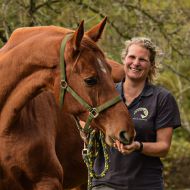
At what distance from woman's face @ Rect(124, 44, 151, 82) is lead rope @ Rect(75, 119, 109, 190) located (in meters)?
0.48

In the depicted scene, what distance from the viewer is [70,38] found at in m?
4.69

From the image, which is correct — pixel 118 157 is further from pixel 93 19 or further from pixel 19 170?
pixel 93 19

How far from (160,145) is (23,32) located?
1403mm

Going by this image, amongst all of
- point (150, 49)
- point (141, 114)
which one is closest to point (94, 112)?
point (141, 114)

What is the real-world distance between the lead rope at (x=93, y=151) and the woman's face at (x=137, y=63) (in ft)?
1.58

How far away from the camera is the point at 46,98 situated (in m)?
5.62

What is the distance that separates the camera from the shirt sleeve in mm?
4723

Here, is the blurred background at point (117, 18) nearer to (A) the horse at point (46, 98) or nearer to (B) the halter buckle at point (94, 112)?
(A) the horse at point (46, 98)

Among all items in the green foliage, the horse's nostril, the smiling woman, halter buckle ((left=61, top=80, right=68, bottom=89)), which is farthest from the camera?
the green foliage

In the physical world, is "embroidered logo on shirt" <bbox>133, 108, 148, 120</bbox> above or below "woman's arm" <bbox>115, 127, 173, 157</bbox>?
above

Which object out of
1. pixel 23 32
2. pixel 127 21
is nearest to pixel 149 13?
pixel 127 21

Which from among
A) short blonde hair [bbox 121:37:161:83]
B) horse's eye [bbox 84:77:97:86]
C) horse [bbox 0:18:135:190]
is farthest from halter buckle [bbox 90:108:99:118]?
short blonde hair [bbox 121:37:161:83]

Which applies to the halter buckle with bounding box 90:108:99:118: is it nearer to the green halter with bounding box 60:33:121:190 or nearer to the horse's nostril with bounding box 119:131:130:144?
the green halter with bounding box 60:33:121:190

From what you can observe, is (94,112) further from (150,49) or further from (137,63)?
(150,49)
